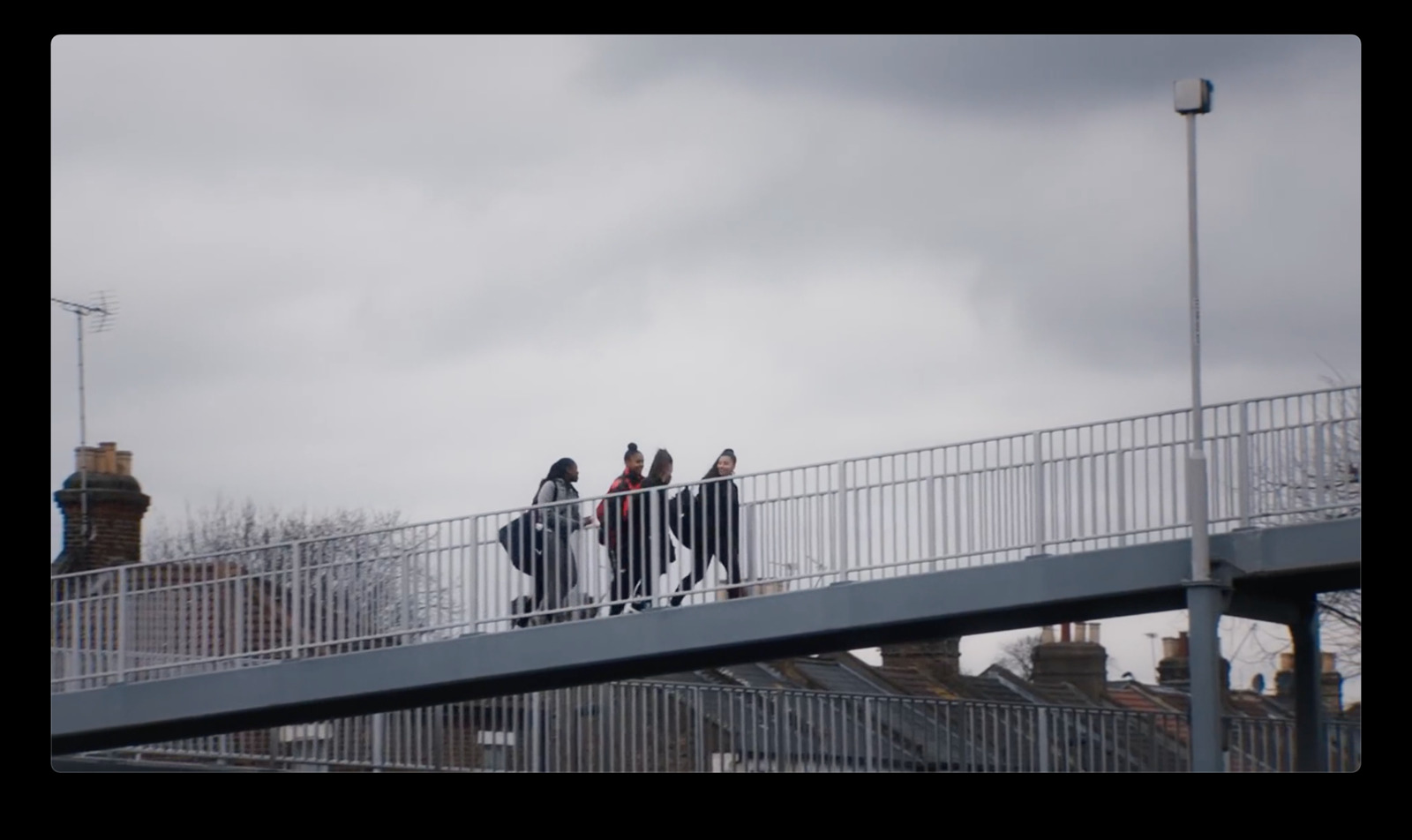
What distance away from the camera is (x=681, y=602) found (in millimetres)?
14070

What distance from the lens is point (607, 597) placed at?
1420 centimetres

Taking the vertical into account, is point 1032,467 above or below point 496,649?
above

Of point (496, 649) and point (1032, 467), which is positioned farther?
point (496, 649)

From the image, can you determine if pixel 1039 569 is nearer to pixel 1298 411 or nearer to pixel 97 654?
pixel 1298 411

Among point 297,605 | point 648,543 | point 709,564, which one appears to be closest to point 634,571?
point 648,543

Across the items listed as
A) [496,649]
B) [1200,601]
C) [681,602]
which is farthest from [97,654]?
[1200,601]

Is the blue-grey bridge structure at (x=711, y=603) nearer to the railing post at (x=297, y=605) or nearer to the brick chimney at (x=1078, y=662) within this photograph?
the railing post at (x=297, y=605)

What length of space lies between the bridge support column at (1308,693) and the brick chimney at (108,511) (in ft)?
58.4

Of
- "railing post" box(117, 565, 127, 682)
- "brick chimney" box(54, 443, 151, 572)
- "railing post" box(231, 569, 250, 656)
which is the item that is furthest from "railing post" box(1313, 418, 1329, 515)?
"brick chimney" box(54, 443, 151, 572)

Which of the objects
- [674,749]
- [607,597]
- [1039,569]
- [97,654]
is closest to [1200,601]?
[1039,569]

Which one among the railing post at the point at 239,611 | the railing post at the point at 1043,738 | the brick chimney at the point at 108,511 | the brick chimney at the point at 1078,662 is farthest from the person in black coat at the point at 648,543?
the brick chimney at the point at 1078,662
